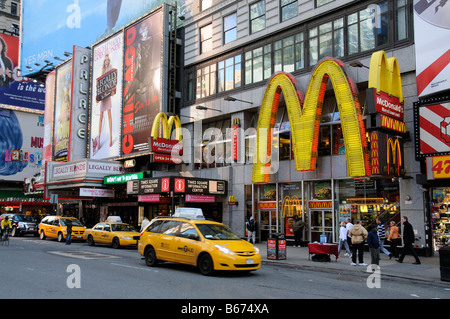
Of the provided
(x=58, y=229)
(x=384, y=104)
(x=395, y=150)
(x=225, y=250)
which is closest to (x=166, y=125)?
(x=58, y=229)

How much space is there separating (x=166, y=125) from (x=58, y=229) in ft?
34.3

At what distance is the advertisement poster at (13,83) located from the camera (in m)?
62.3

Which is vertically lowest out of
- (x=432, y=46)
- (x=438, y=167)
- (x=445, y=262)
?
(x=445, y=262)

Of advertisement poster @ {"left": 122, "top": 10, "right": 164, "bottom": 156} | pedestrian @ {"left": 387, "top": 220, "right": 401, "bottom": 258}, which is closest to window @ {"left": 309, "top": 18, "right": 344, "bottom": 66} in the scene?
pedestrian @ {"left": 387, "top": 220, "right": 401, "bottom": 258}

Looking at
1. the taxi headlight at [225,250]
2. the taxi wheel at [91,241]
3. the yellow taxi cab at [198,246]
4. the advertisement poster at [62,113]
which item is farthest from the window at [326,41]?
the advertisement poster at [62,113]

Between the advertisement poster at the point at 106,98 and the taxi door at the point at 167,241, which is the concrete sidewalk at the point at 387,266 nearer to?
the taxi door at the point at 167,241

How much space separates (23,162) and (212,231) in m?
58.1

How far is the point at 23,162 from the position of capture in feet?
209

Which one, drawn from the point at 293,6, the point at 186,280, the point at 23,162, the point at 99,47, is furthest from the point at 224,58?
the point at 23,162

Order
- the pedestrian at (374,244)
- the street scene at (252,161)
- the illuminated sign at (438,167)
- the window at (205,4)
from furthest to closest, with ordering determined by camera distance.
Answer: the window at (205,4) → the illuminated sign at (438,167) → the pedestrian at (374,244) → the street scene at (252,161)

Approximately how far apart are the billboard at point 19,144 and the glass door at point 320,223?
171 ft

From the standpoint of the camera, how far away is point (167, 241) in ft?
46.0

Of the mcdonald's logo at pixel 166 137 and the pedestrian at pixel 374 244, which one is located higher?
the mcdonald's logo at pixel 166 137

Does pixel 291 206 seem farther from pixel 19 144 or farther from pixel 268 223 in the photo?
pixel 19 144
